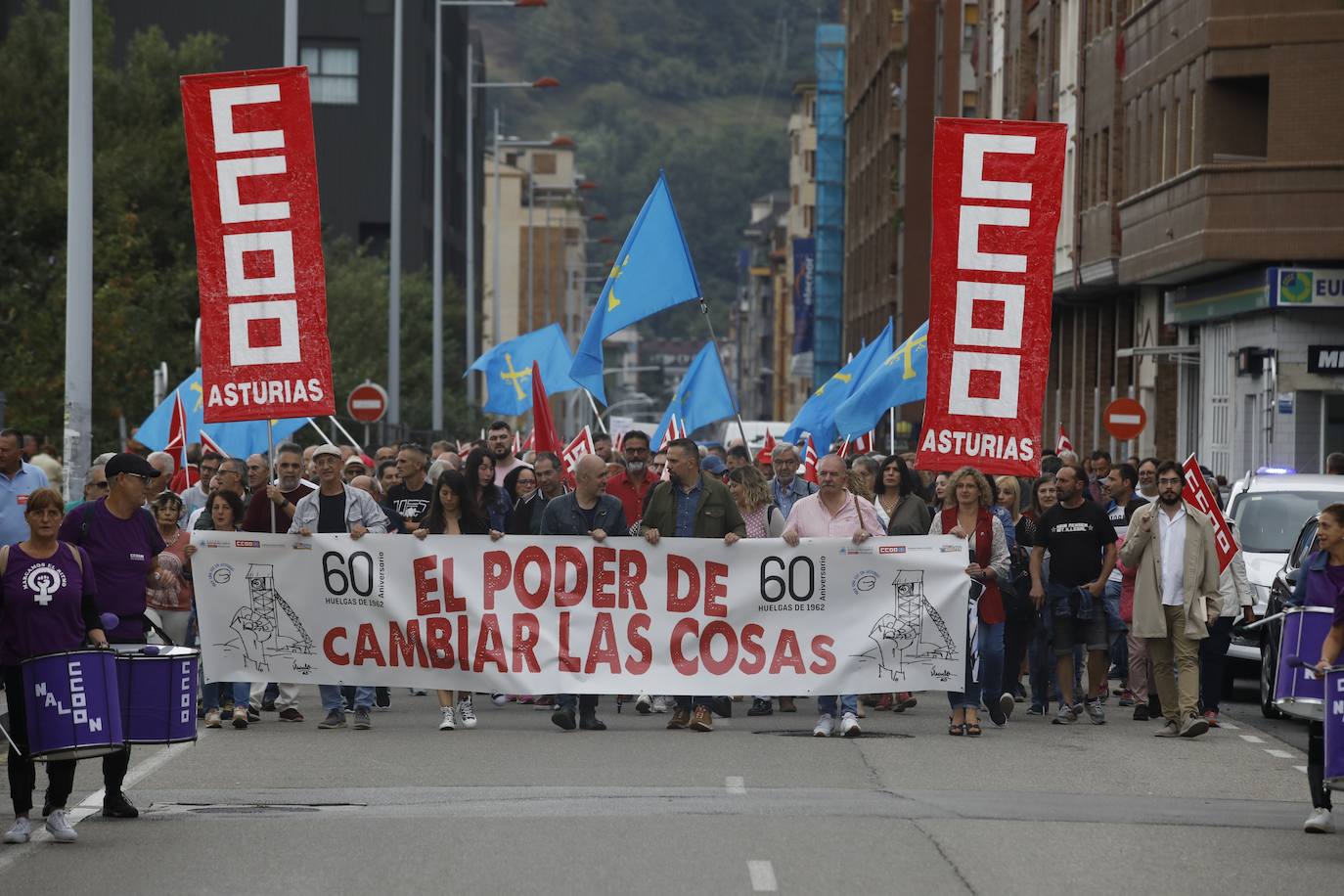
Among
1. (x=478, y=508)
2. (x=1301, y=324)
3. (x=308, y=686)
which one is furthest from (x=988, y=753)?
(x=1301, y=324)

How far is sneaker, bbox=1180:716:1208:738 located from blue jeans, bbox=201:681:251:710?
614 cm

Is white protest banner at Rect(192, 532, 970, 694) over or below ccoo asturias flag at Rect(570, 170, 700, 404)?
below

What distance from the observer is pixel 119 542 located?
38.7 feet

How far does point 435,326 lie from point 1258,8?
71.8 ft

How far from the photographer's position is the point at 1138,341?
45.0m

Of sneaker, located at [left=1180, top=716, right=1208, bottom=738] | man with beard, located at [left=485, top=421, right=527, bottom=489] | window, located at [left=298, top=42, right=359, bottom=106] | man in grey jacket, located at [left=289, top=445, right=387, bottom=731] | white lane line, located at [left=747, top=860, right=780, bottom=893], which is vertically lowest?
sneaker, located at [left=1180, top=716, right=1208, bottom=738]

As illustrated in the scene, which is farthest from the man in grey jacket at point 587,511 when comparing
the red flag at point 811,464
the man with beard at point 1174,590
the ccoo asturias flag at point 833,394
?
the ccoo asturias flag at point 833,394

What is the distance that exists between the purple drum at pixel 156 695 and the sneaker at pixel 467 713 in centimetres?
452

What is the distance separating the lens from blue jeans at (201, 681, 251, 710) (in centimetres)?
1593

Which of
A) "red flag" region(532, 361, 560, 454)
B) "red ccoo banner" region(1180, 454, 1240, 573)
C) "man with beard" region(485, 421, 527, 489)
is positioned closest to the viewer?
"red ccoo banner" region(1180, 454, 1240, 573)

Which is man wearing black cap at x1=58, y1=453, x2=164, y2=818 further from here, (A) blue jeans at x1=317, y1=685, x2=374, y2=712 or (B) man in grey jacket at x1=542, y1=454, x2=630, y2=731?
(B) man in grey jacket at x1=542, y1=454, x2=630, y2=731

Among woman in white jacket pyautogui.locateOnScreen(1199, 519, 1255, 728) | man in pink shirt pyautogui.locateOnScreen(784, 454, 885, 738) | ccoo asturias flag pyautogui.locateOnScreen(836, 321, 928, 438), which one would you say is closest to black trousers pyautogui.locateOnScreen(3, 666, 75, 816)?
man in pink shirt pyautogui.locateOnScreen(784, 454, 885, 738)

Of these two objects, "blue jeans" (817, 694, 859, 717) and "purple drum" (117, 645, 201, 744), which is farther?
"blue jeans" (817, 694, 859, 717)

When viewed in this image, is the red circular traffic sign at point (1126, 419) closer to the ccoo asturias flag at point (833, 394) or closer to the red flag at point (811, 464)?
the ccoo asturias flag at point (833, 394)
